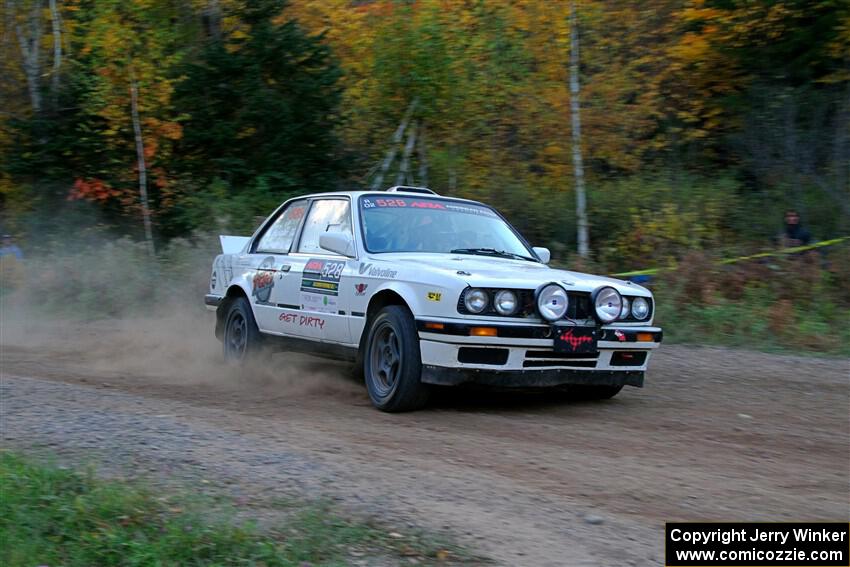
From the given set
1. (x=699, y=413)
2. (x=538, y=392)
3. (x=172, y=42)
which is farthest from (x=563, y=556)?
(x=172, y=42)

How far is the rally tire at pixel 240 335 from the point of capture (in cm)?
838

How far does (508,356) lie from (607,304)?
82 cm

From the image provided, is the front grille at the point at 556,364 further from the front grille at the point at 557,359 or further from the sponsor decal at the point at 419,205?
the sponsor decal at the point at 419,205

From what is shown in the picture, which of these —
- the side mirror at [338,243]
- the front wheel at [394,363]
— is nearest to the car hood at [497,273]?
the side mirror at [338,243]

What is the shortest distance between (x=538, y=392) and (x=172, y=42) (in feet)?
50.0

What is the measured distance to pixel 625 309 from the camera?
6469mm

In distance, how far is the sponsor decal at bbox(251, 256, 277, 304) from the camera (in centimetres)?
814

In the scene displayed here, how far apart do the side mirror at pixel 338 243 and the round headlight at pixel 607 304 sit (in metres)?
1.96

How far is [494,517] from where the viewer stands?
4.11 meters

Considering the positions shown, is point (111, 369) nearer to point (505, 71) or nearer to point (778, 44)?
point (505, 71)

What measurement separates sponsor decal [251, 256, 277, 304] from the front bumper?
2408 mm

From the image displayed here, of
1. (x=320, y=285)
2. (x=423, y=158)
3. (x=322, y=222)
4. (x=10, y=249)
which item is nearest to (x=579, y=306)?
(x=320, y=285)

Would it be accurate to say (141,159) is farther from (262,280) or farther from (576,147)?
(262,280)

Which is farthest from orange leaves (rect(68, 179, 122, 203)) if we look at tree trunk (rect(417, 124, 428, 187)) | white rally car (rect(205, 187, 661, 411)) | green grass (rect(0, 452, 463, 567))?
green grass (rect(0, 452, 463, 567))
